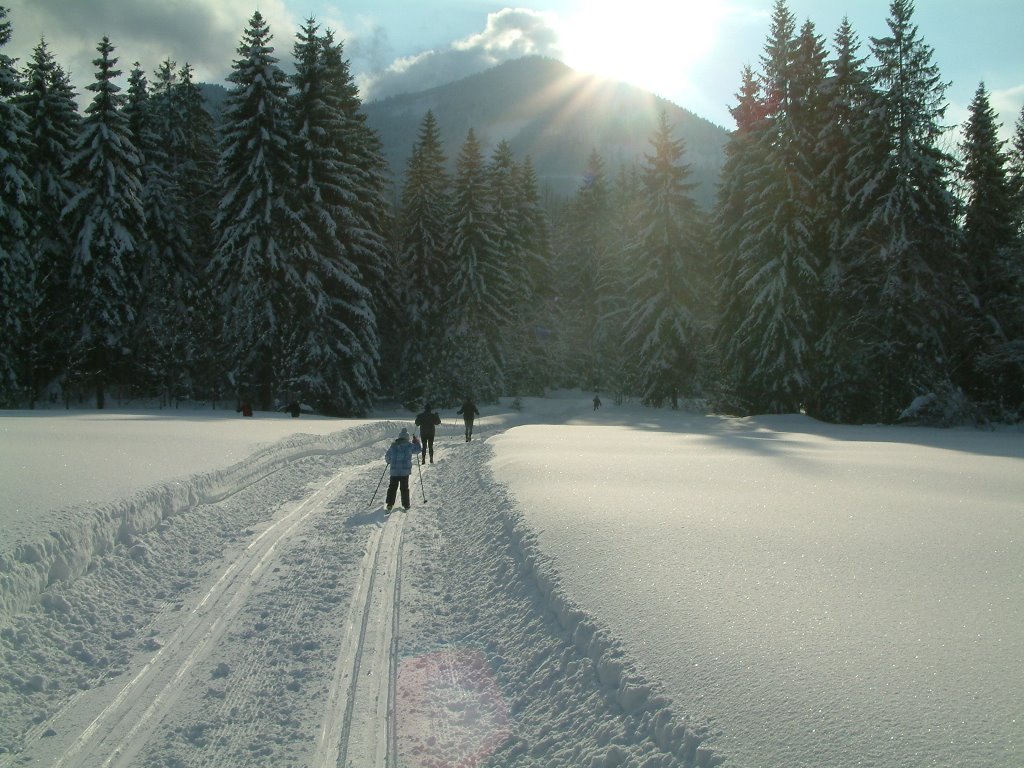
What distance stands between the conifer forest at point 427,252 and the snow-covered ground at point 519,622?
15.2 m

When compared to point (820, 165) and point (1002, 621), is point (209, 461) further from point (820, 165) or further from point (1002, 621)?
point (820, 165)

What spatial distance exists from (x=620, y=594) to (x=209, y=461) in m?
10.5

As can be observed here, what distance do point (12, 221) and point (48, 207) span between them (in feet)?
15.6

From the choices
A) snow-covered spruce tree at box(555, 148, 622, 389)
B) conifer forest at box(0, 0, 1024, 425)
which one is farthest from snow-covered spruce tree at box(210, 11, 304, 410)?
snow-covered spruce tree at box(555, 148, 622, 389)

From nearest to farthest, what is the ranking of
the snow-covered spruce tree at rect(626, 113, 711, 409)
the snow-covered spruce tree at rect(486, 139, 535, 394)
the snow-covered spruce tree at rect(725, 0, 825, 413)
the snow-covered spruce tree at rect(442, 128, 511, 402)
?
the snow-covered spruce tree at rect(725, 0, 825, 413)
the snow-covered spruce tree at rect(626, 113, 711, 409)
the snow-covered spruce tree at rect(442, 128, 511, 402)
the snow-covered spruce tree at rect(486, 139, 535, 394)

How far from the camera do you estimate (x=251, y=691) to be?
18.1ft

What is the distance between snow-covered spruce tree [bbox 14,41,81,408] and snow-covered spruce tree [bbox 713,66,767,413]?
1216 inches

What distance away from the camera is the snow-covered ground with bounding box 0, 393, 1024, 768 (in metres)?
4.29

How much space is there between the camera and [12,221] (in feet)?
85.4

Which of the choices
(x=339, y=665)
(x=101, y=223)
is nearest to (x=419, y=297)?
(x=101, y=223)

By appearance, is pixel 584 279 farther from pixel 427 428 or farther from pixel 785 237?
pixel 427 428

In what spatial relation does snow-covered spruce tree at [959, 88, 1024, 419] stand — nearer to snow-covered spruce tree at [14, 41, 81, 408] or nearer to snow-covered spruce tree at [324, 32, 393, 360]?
snow-covered spruce tree at [324, 32, 393, 360]

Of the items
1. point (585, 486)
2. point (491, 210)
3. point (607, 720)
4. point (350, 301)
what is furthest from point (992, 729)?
point (491, 210)

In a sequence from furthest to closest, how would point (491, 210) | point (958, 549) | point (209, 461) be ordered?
point (491, 210) → point (209, 461) → point (958, 549)
